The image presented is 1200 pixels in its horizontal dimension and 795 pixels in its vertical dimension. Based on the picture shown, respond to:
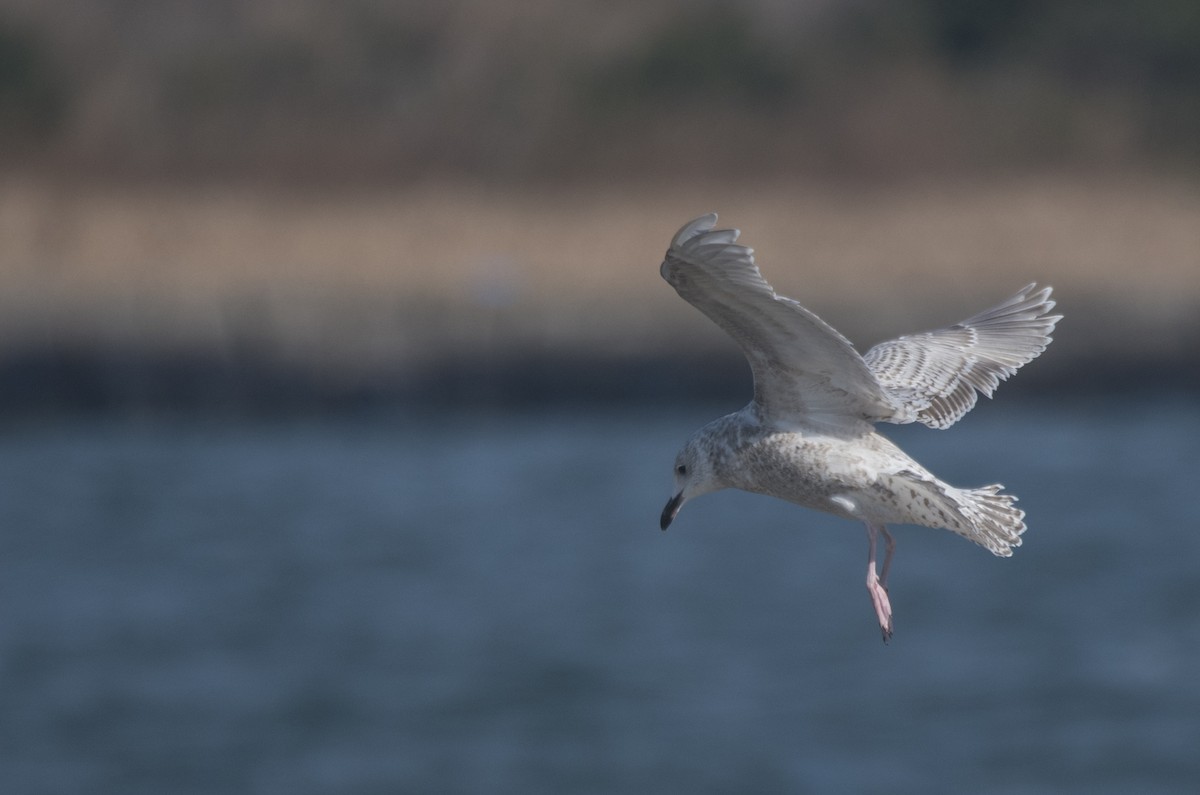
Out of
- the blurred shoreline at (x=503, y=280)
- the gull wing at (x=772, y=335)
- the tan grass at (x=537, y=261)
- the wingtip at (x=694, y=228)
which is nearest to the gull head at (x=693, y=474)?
the gull wing at (x=772, y=335)

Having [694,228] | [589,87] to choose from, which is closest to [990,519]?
[694,228]

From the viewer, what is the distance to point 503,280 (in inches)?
1011

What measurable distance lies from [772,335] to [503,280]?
20.2 m

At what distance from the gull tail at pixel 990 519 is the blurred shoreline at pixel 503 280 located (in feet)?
58.2

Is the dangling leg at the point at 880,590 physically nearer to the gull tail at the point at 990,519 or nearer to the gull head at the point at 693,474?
the gull tail at the point at 990,519

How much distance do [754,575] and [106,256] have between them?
37.4ft

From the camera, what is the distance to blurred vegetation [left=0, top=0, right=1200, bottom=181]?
3048 centimetres

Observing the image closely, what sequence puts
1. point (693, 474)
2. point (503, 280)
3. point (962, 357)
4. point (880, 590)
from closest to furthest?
1. point (880, 590)
2. point (693, 474)
3. point (962, 357)
4. point (503, 280)

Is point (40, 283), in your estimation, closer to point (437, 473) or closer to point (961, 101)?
point (437, 473)

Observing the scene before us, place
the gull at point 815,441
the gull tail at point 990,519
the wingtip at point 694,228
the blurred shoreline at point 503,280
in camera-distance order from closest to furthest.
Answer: the wingtip at point 694,228 → the gull at point 815,441 → the gull tail at point 990,519 → the blurred shoreline at point 503,280

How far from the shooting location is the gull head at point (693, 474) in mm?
6059

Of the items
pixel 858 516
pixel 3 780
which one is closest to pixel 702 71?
pixel 3 780

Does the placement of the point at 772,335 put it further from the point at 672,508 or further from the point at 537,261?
the point at 537,261

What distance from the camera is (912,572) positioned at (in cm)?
2253
